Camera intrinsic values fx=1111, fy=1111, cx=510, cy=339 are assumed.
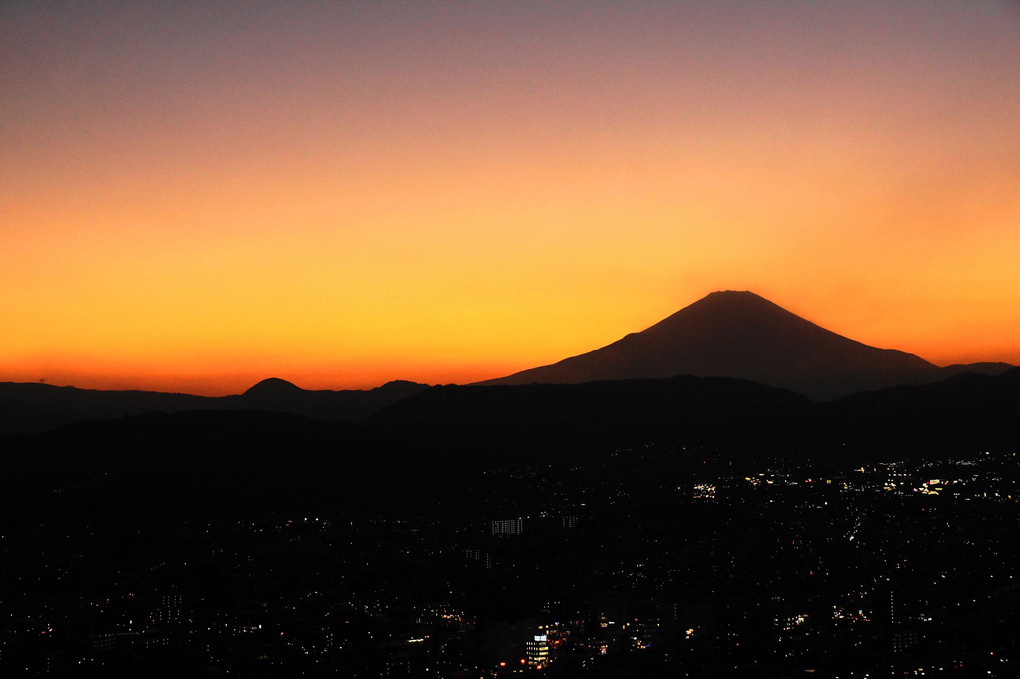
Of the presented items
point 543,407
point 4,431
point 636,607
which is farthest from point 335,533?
point 543,407

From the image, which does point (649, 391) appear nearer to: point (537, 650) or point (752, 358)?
point (752, 358)

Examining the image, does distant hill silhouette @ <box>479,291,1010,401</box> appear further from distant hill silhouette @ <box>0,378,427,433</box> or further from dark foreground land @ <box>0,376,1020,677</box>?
dark foreground land @ <box>0,376,1020,677</box>

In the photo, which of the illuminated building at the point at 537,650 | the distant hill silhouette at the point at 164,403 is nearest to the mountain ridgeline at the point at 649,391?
Answer: the distant hill silhouette at the point at 164,403

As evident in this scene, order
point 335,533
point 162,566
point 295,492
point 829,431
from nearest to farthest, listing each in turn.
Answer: point 162,566, point 335,533, point 295,492, point 829,431

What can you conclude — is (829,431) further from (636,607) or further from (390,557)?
(636,607)

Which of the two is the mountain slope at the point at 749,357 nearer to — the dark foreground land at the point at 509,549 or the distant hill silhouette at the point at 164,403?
the distant hill silhouette at the point at 164,403

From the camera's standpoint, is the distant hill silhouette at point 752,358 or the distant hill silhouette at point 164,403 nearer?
the distant hill silhouette at point 164,403

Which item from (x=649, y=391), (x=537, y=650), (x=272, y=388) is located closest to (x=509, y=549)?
(x=537, y=650)
